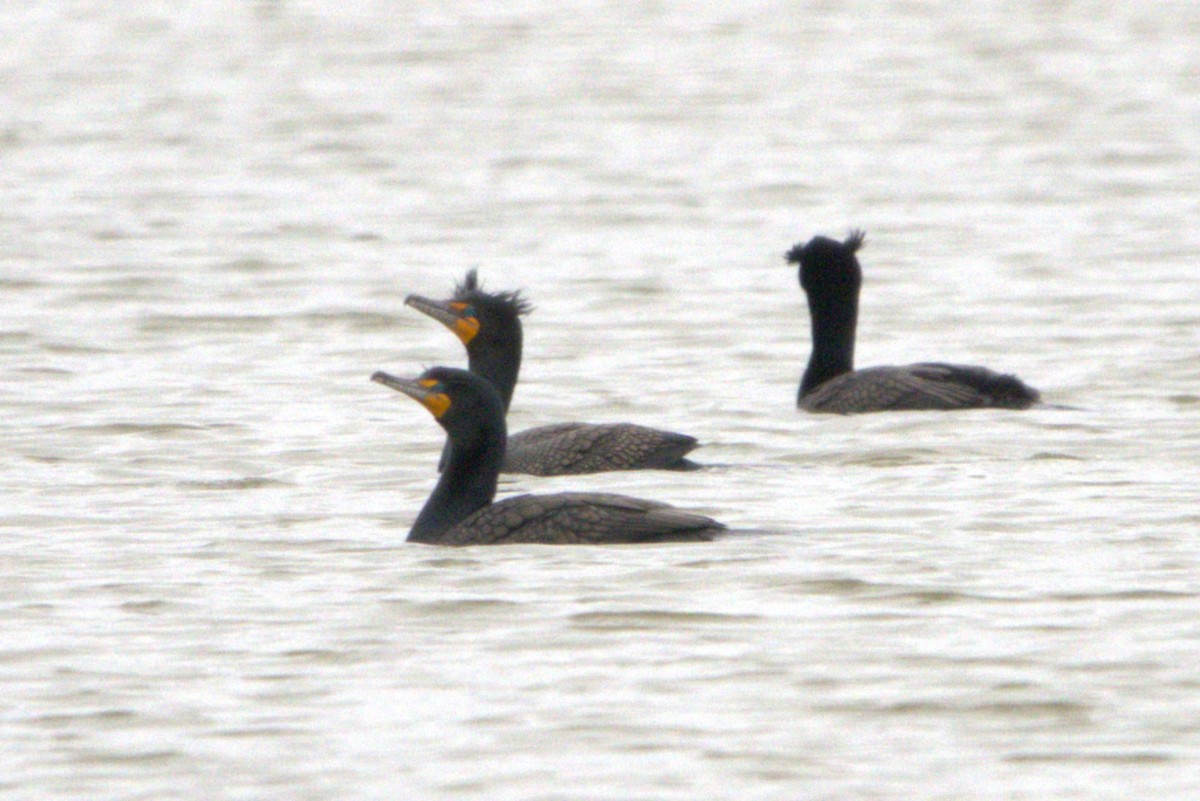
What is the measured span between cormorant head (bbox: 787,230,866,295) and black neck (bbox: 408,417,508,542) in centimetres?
469

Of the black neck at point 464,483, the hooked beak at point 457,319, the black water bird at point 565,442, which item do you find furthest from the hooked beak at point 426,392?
the hooked beak at point 457,319

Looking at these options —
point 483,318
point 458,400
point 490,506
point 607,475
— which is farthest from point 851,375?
point 490,506

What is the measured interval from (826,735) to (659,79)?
34667 millimetres

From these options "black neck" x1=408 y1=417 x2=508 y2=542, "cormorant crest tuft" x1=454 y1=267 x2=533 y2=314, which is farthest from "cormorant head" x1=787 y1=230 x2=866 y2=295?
"black neck" x1=408 y1=417 x2=508 y2=542

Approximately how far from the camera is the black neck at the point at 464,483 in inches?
463

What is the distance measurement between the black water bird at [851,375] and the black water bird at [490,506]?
12.7 ft

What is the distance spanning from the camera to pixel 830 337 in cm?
1627

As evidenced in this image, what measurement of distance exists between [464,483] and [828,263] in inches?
195

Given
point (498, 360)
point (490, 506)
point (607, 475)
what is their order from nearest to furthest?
1. point (490, 506)
2. point (607, 475)
3. point (498, 360)

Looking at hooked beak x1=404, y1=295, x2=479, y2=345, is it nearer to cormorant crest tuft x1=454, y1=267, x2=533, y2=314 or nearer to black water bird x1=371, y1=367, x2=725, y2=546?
cormorant crest tuft x1=454, y1=267, x2=533, y2=314

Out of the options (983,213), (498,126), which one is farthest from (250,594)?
(498,126)

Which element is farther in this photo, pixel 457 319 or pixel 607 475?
pixel 457 319

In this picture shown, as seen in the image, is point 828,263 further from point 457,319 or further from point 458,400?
point 458,400

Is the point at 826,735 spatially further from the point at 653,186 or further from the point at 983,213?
the point at 653,186
